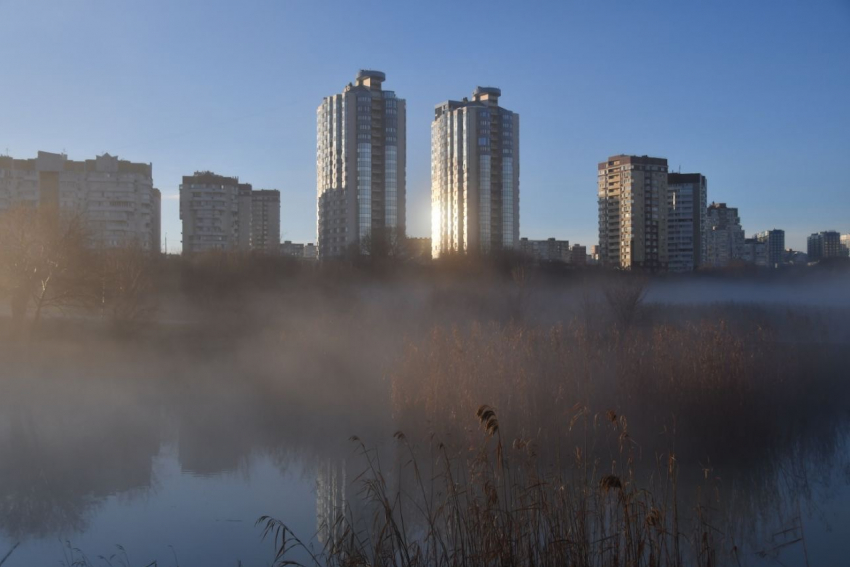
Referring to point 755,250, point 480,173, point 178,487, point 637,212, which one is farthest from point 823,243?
point 178,487

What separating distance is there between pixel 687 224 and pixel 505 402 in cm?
3607

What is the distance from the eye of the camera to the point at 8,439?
10.0 metres

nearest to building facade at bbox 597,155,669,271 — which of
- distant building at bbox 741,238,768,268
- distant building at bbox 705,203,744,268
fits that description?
distant building at bbox 705,203,744,268

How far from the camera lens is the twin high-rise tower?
38.2 m

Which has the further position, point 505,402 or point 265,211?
point 265,211

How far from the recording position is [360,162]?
3825cm

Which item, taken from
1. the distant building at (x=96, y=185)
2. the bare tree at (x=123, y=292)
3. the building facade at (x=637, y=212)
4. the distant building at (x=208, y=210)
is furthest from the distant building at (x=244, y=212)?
the bare tree at (x=123, y=292)

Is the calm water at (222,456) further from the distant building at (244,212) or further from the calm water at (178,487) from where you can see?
the distant building at (244,212)

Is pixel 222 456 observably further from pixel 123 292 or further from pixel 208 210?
pixel 208 210

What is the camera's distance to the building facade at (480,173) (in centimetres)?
4028

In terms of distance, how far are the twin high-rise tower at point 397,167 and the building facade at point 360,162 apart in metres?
0.05

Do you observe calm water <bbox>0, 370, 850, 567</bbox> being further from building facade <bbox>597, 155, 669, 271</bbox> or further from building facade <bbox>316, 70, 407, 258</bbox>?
building facade <bbox>597, 155, 669, 271</bbox>

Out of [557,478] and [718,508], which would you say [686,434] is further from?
[557,478]

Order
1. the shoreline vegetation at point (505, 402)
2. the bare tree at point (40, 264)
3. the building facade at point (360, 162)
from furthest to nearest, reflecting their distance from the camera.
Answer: the building facade at point (360, 162), the bare tree at point (40, 264), the shoreline vegetation at point (505, 402)
